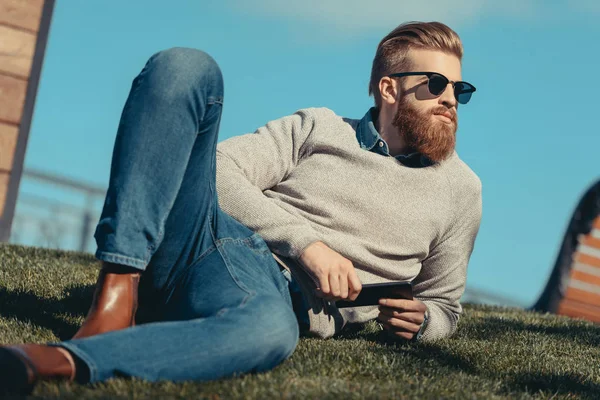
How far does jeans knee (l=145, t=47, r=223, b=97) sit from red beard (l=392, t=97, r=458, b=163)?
1252 millimetres

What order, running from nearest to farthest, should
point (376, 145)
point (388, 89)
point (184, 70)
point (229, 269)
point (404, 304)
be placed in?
point (184, 70) < point (229, 269) < point (404, 304) < point (376, 145) < point (388, 89)

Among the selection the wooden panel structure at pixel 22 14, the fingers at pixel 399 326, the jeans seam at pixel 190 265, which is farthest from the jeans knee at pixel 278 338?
the wooden panel structure at pixel 22 14

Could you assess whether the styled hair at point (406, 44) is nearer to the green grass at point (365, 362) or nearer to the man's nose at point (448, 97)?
the man's nose at point (448, 97)

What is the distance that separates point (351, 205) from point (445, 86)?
930 millimetres

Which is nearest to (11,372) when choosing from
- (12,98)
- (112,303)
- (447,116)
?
(112,303)

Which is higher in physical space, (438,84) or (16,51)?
(438,84)

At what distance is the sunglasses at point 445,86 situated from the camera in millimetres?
4148

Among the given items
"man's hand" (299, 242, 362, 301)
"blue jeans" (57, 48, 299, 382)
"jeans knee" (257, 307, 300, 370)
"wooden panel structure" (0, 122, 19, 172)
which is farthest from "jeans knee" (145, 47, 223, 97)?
"wooden panel structure" (0, 122, 19, 172)

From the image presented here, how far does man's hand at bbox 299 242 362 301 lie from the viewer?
10.3 feet

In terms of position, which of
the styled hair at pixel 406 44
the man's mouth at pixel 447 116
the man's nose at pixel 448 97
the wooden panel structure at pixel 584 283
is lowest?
the wooden panel structure at pixel 584 283

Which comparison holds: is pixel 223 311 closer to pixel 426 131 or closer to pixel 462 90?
pixel 426 131

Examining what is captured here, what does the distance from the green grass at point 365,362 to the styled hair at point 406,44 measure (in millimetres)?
1412

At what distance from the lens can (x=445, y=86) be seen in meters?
4.15

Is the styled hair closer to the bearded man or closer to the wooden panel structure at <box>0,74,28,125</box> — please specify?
the bearded man
